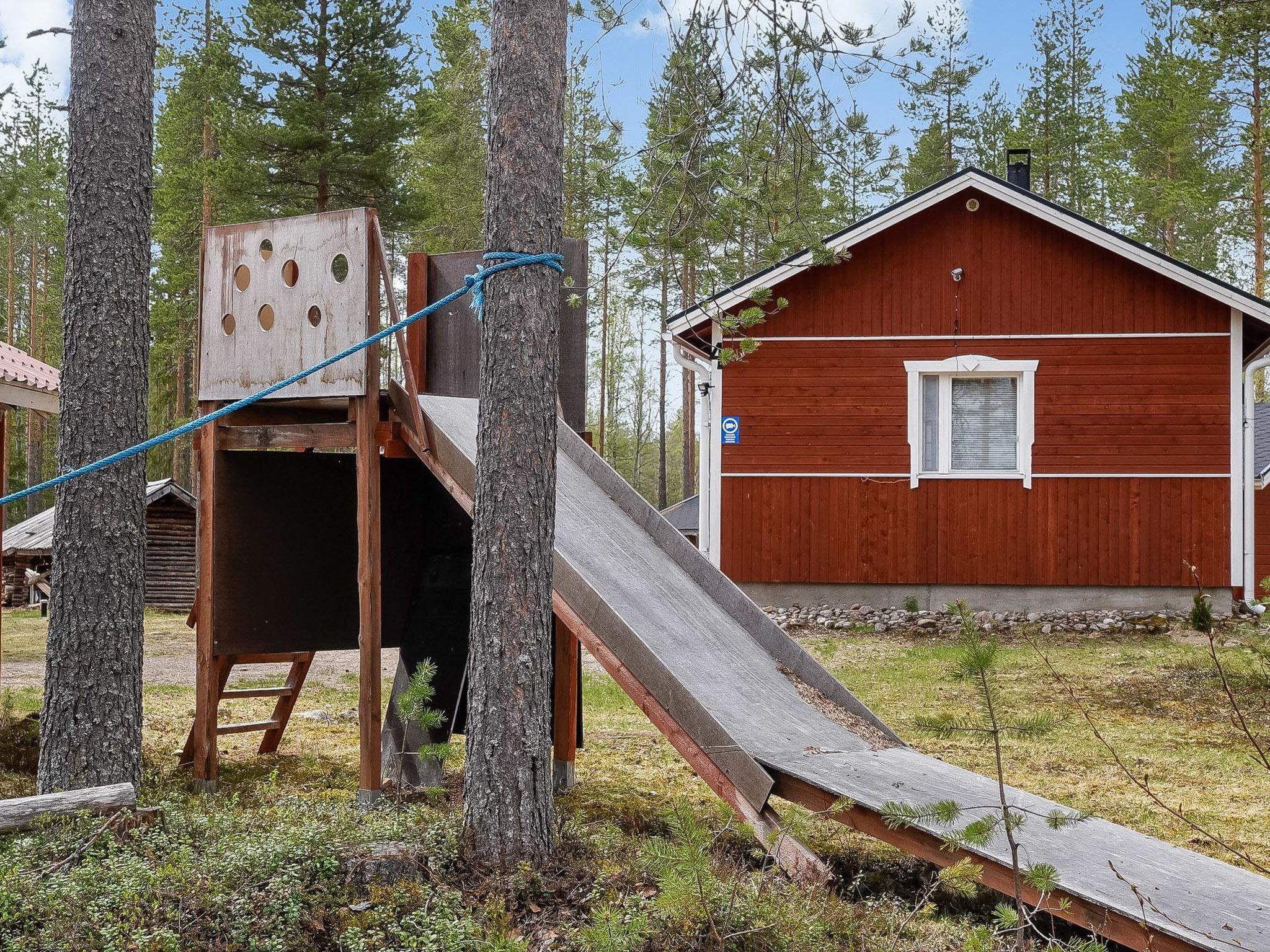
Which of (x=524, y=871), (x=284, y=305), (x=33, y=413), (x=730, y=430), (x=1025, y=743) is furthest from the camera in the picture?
(x=33, y=413)

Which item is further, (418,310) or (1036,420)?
(1036,420)

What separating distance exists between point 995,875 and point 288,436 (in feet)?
12.4

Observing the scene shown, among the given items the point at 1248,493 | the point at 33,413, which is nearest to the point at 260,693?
the point at 1248,493

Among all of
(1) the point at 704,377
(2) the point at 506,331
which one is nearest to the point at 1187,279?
(1) the point at 704,377

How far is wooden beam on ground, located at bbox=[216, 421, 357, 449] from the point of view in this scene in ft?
17.9

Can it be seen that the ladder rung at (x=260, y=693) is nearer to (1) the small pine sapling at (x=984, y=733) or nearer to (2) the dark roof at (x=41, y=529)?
(1) the small pine sapling at (x=984, y=733)

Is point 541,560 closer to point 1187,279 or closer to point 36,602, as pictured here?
point 1187,279

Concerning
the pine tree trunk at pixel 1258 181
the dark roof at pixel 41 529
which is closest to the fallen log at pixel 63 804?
the dark roof at pixel 41 529

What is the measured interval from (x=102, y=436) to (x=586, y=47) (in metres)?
2.64

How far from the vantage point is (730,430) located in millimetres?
14477

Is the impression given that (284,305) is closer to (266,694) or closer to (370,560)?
(370,560)

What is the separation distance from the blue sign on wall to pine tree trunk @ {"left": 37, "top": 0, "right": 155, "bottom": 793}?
9.99 meters

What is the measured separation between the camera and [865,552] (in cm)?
1427

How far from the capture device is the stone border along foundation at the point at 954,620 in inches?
527
